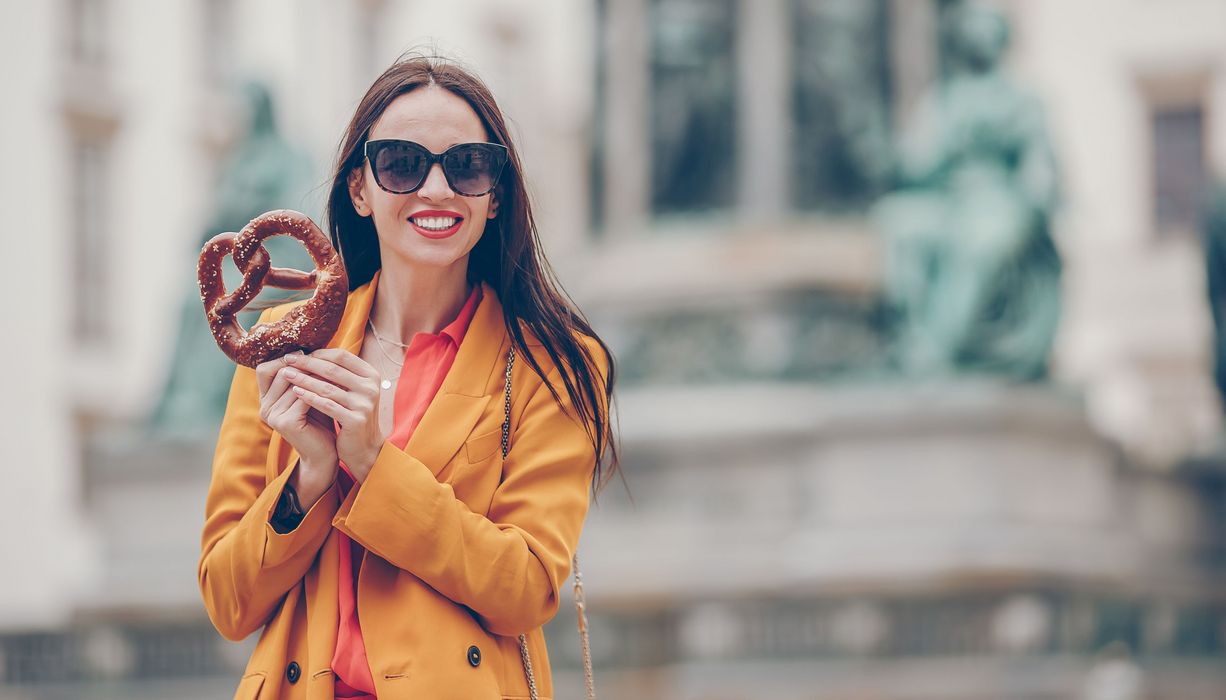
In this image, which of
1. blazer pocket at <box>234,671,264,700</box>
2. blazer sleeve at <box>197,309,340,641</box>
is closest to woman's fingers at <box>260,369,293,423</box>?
blazer sleeve at <box>197,309,340,641</box>

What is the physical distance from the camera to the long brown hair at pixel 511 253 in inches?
117

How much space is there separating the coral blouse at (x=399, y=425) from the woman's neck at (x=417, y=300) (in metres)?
0.02

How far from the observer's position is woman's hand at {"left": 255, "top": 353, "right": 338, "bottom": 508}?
2.76 meters

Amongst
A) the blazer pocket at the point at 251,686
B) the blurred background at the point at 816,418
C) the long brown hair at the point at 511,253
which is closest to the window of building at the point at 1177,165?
the blurred background at the point at 816,418

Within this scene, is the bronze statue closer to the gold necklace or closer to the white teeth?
the gold necklace

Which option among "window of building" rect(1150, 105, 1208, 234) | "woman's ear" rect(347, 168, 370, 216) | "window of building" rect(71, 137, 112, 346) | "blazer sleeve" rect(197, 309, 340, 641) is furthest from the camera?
"window of building" rect(1150, 105, 1208, 234)

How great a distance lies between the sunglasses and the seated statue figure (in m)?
9.94

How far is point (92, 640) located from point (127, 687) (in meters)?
0.37

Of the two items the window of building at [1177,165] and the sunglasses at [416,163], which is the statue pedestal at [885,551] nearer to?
the sunglasses at [416,163]

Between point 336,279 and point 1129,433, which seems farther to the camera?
point 1129,433

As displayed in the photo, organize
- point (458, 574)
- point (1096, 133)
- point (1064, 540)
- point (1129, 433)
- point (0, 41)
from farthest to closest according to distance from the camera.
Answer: point (1096, 133) → point (1129, 433) → point (0, 41) → point (1064, 540) → point (458, 574)

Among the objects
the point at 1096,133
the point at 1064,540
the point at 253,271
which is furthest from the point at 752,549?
the point at 1096,133

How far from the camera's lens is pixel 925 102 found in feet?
49.1

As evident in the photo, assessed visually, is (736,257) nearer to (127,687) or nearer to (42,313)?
(127,687)
